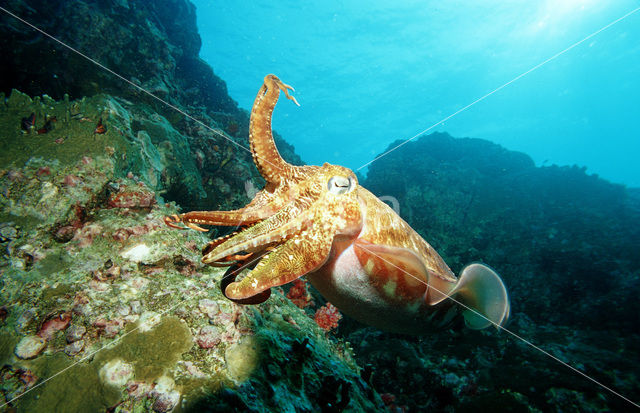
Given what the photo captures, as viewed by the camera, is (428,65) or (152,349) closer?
(152,349)

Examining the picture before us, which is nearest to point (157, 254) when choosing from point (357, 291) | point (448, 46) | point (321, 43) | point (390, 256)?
point (357, 291)

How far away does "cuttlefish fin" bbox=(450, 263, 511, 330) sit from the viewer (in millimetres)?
1648

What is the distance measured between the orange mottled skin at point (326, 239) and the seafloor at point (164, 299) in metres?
1.01

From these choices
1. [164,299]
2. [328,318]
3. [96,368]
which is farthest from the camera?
[328,318]

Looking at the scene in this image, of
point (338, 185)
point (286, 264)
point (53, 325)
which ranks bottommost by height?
point (53, 325)

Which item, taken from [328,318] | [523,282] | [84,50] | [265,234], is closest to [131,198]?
[265,234]

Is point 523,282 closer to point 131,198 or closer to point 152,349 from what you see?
point 152,349

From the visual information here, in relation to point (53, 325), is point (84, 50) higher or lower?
higher

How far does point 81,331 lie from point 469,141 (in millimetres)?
27048

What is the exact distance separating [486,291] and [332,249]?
107cm

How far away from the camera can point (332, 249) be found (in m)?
1.76

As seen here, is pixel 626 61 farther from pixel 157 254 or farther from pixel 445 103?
pixel 157 254

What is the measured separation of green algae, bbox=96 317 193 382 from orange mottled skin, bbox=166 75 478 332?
965 mm

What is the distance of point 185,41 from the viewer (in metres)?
17.2
